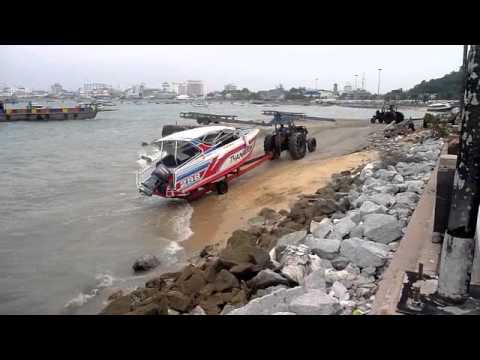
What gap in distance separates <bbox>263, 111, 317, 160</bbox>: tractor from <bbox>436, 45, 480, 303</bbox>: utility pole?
44.1ft

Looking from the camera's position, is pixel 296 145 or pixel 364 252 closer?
pixel 364 252

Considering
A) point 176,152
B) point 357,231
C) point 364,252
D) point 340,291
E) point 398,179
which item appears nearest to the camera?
point 340,291

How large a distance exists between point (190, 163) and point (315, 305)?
27.9 ft

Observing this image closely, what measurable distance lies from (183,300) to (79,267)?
151 inches

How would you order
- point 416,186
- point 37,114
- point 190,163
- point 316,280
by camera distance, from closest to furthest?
point 316,280, point 416,186, point 190,163, point 37,114

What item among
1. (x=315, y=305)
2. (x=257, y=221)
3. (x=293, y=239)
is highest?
(x=315, y=305)

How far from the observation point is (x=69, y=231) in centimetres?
1079

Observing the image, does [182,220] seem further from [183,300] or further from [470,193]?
[470,193]

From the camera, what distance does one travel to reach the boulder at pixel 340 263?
5.36 meters

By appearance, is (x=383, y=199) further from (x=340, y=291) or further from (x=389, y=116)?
(x=389, y=116)

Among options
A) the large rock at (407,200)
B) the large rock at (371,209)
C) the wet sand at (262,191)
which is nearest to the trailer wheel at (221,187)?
the wet sand at (262,191)

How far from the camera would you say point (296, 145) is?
57.6 ft

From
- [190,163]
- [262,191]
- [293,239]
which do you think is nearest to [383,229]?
[293,239]

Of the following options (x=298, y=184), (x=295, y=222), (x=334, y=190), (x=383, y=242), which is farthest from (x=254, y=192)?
(x=383, y=242)
